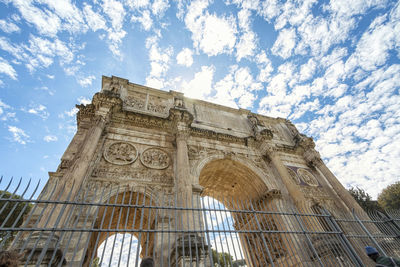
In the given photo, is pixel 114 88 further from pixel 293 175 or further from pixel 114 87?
pixel 293 175

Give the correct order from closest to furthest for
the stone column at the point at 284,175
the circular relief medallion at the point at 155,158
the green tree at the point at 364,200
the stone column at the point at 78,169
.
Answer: the stone column at the point at 78,169 < the circular relief medallion at the point at 155,158 < the stone column at the point at 284,175 < the green tree at the point at 364,200

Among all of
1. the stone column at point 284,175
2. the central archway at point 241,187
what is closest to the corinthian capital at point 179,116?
the central archway at point 241,187

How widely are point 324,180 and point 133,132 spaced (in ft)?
38.5

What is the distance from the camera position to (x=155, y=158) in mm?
9281

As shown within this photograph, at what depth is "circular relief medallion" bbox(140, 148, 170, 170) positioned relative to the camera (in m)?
8.92

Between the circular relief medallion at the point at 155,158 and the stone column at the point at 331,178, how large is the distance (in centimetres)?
950

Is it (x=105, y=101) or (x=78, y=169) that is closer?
(x=78, y=169)

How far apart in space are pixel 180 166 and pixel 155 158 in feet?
5.16

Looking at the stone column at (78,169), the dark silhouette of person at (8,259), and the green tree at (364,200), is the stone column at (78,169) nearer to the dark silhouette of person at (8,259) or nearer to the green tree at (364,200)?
the dark silhouette of person at (8,259)

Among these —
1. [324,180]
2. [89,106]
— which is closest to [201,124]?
[89,106]

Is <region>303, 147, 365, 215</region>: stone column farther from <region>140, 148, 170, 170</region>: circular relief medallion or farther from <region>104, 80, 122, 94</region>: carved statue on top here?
<region>104, 80, 122, 94</region>: carved statue on top

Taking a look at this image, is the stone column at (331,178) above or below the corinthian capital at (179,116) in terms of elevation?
below

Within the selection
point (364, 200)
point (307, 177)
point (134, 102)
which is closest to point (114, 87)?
point (134, 102)

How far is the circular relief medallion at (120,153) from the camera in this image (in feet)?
28.0
